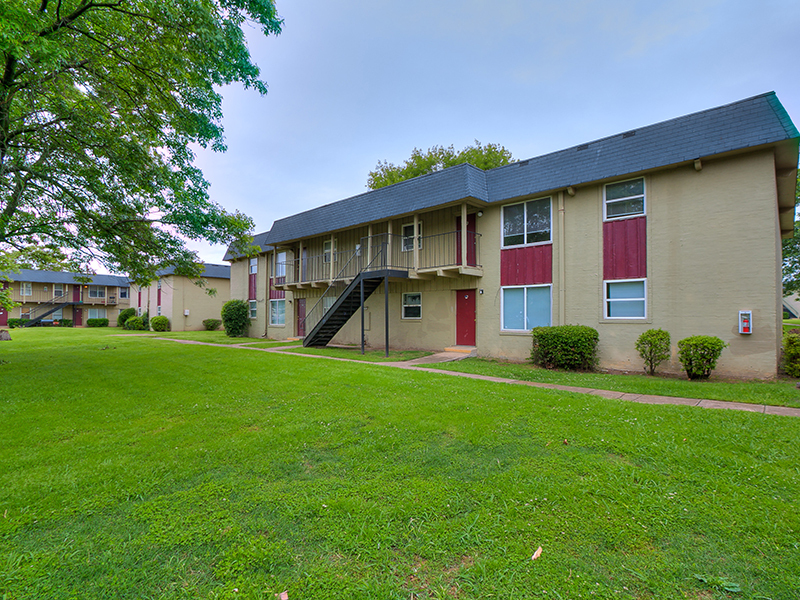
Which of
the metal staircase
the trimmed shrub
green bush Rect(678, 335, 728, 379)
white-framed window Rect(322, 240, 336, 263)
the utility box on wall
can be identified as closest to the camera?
green bush Rect(678, 335, 728, 379)

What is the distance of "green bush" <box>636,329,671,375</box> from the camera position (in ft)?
31.0

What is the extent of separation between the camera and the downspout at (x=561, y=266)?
1164 centimetres

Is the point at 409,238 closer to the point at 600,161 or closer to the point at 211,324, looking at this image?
the point at 600,161

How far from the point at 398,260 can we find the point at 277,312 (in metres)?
10.4

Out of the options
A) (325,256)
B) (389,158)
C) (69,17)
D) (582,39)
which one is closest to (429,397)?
(69,17)

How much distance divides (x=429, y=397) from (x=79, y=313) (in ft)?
167

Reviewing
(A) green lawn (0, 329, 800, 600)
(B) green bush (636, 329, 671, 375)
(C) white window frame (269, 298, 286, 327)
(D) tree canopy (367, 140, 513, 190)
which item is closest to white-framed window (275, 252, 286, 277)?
(C) white window frame (269, 298, 286, 327)

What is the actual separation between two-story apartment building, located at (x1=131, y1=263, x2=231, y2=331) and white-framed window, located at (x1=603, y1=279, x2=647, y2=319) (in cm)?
2746

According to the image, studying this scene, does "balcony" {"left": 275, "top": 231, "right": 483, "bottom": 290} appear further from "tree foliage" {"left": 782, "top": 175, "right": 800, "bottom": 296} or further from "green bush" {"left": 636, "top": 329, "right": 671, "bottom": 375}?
"tree foliage" {"left": 782, "top": 175, "right": 800, "bottom": 296}

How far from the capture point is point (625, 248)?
418 inches

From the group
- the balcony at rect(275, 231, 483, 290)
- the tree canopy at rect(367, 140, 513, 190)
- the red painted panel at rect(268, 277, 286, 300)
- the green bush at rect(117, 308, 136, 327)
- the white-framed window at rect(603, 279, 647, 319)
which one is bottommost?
the green bush at rect(117, 308, 136, 327)

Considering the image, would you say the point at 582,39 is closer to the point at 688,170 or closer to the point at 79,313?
the point at 688,170

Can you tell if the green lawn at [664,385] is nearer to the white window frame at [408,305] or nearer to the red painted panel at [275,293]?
the white window frame at [408,305]

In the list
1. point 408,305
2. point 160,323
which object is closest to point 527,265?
point 408,305
